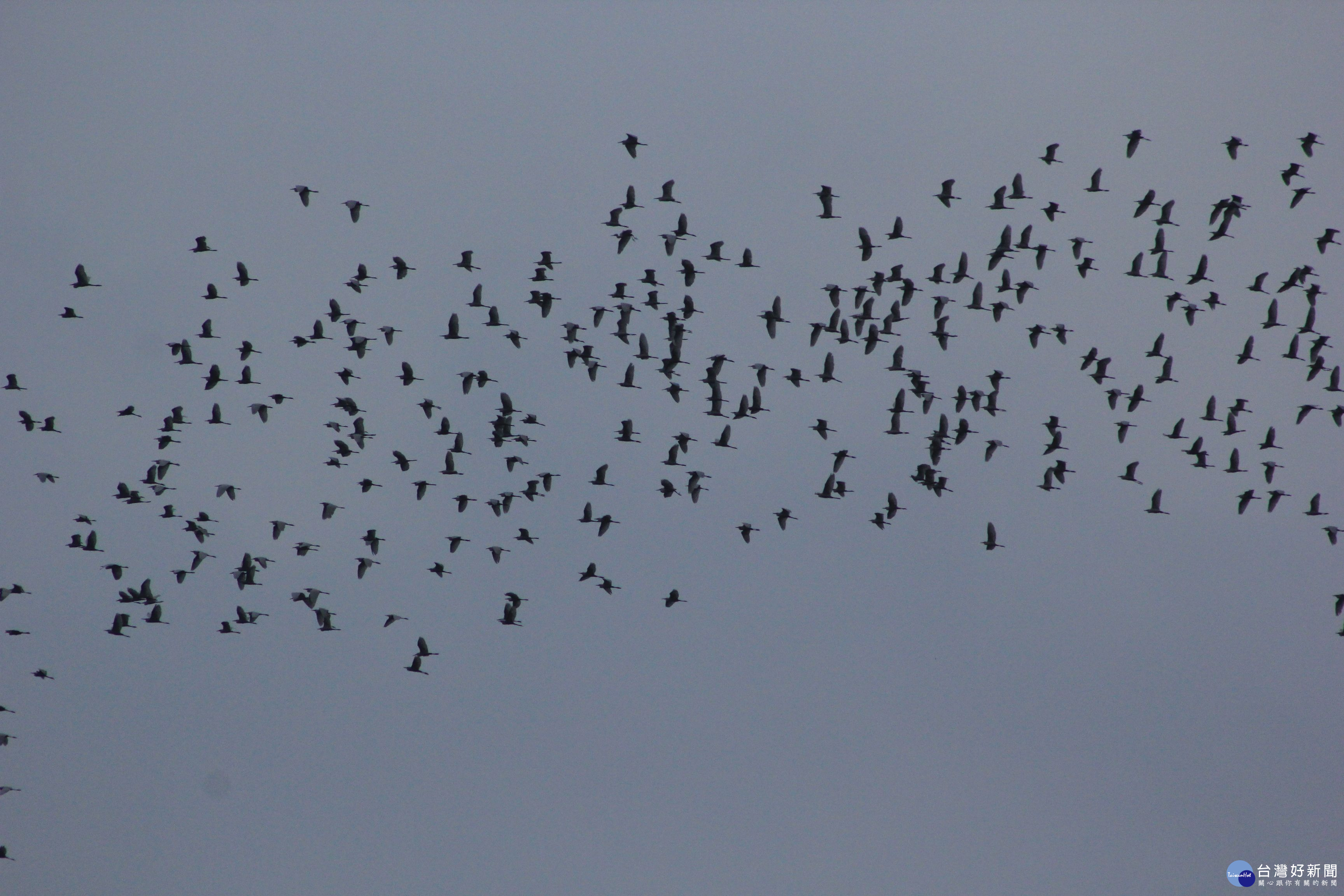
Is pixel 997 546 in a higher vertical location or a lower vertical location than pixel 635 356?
lower

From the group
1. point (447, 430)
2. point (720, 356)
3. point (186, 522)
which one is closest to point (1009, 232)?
point (720, 356)

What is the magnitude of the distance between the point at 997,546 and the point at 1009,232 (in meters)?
12.1

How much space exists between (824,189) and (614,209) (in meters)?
7.45

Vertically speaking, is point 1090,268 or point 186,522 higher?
point 1090,268

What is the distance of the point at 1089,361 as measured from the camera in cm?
8575

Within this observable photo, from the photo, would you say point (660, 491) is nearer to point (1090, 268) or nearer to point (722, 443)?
point (722, 443)

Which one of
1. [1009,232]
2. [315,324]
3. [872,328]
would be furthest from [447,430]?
[1009,232]

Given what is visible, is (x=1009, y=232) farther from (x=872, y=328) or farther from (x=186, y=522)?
(x=186, y=522)

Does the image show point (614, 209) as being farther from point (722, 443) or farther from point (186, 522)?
point (186, 522)

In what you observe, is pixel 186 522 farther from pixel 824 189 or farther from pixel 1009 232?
pixel 1009 232

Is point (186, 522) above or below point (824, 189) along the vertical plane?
below

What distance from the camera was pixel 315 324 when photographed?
279 ft

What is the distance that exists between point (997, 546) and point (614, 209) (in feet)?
62.3

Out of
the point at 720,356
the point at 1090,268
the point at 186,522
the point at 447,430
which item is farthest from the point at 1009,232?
the point at 186,522
